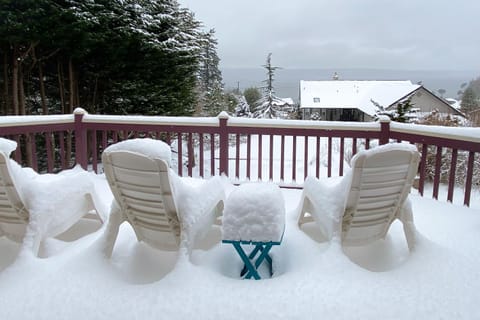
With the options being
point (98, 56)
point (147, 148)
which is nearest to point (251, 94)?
point (98, 56)

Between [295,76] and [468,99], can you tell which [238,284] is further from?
[295,76]

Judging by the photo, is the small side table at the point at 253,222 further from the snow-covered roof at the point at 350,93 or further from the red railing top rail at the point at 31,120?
the snow-covered roof at the point at 350,93

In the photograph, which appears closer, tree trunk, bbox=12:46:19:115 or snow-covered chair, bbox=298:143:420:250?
snow-covered chair, bbox=298:143:420:250

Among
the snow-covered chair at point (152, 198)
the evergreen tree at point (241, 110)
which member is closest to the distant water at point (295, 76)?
the evergreen tree at point (241, 110)

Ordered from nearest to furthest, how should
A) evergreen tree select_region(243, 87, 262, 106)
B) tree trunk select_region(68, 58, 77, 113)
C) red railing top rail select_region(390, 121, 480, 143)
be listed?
red railing top rail select_region(390, 121, 480, 143)
tree trunk select_region(68, 58, 77, 113)
evergreen tree select_region(243, 87, 262, 106)

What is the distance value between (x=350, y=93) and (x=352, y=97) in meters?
0.58

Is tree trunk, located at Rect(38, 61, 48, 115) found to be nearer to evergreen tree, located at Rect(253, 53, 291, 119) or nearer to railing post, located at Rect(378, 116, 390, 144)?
railing post, located at Rect(378, 116, 390, 144)

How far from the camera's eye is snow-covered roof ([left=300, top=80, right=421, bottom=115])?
1983 centimetres

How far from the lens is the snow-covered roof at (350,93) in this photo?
1983 centimetres

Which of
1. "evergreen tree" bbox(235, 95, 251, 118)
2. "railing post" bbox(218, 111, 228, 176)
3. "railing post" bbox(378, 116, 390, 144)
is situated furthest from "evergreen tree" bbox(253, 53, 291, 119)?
"railing post" bbox(378, 116, 390, 144)

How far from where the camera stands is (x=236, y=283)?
84.4 inches

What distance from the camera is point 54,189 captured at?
2682 mm

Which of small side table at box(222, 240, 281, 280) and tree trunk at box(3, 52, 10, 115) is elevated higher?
tree trunk at box(3, 52, 10, 115)

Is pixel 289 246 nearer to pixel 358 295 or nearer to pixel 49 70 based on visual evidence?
pixel 358 295
